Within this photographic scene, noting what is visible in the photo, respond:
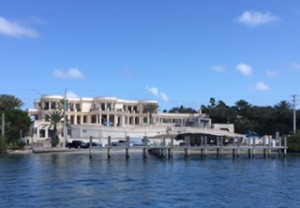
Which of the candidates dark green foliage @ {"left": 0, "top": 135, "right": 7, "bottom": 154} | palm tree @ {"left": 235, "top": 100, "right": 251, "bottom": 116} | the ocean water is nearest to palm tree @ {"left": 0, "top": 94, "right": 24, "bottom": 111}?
dark green foliage @ {"left": 0, "top": 135, "right": 7, "bottom": 154}

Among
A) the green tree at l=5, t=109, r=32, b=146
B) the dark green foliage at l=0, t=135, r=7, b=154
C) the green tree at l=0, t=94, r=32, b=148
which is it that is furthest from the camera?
the green tree at l=5, t=109, r=32, b=146

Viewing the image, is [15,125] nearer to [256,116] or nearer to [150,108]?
[150,108]

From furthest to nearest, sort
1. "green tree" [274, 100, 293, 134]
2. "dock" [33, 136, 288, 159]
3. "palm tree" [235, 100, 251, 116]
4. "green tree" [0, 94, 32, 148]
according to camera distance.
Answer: "palm tree" [235, 100, 251, 116], "green tree" [274, 100, 293, 134], "green tree" [0, 94, 32, 148], "dock" [33, 136, 288, 159]

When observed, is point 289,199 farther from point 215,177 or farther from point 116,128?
point 116,128

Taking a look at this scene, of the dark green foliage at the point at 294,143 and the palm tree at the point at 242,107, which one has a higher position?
the palm tree at the point at 242,107

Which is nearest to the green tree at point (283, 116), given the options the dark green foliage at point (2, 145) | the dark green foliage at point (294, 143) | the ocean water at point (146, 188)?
the dark green foliage at point (294, 143)

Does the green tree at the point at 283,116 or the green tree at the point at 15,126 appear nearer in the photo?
the green tree at the point at 15,126

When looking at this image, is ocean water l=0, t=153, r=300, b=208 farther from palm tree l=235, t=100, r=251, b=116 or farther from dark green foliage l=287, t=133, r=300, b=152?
palm tree l=235, t=100, r=251, b=116

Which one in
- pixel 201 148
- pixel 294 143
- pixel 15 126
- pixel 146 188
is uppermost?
pixel 15 126

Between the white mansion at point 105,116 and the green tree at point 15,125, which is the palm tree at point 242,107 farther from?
the green tree at point 15,125

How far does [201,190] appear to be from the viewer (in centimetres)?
4119

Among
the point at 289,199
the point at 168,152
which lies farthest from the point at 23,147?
the point at 289,199

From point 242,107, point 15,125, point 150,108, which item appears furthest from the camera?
point 242,107

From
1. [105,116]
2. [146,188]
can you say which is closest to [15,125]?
[105,116]
